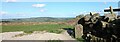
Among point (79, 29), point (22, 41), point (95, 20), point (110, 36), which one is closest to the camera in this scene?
point (110, 36)

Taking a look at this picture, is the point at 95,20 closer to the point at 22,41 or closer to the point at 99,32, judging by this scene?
the point at 99,32

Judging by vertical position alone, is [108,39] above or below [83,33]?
above

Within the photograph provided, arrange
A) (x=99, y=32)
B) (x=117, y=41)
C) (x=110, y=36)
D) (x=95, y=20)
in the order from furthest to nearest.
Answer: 1. (x=95, y=20)
2. (x=99, y=32)
3. (x=110, y=36)
4. (x=117, y=41)

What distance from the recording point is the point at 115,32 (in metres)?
11.6

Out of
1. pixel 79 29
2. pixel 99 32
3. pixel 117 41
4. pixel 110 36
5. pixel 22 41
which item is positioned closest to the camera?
pixel 117 41

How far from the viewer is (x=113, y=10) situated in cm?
1487

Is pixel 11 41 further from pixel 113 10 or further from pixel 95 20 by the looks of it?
pixel 113 10

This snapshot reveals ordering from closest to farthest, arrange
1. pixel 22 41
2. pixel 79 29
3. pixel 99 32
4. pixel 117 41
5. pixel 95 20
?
pixel 117 41 < pixel 99 32 < pixel 95 20 < pixel 22 41 < pixel 79 29

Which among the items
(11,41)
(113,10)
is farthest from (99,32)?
(11,41)

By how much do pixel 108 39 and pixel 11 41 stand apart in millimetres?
7707

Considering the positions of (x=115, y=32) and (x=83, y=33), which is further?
(x=83, y=33)

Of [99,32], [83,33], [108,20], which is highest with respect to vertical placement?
[108,20]

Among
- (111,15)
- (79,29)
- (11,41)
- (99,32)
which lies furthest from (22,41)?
(111,15)

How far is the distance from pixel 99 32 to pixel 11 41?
6.31 meters
